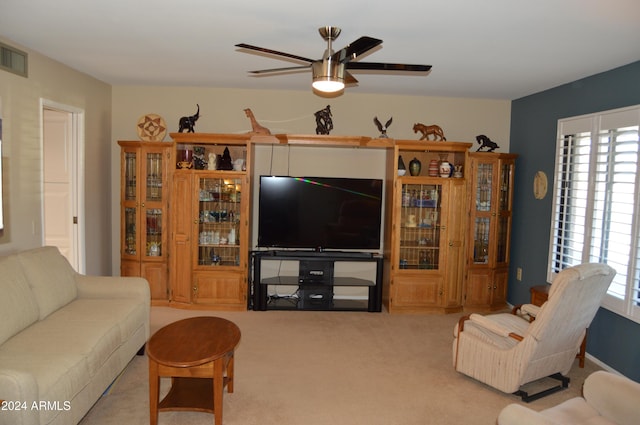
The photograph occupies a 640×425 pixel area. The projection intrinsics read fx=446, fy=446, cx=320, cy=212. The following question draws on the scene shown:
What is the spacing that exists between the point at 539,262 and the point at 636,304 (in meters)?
1.53

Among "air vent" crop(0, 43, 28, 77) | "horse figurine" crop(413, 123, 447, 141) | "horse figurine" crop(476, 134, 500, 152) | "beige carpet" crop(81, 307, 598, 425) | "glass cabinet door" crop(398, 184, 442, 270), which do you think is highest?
"air vent" crop(0, 43, 28, 77)

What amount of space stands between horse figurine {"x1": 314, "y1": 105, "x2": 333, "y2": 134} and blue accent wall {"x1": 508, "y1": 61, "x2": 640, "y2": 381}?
8.10 feet

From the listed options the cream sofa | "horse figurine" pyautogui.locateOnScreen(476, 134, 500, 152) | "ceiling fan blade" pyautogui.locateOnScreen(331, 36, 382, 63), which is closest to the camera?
the cream sofa

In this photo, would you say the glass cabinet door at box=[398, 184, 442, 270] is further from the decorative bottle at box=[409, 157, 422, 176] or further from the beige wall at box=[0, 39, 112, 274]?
the beige wall at box=[0, 39, 112, 274]

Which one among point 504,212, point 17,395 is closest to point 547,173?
point 504,212

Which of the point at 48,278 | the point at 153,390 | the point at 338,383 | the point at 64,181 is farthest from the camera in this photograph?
the point at 64,181

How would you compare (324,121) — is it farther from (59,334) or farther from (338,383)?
(59,334)

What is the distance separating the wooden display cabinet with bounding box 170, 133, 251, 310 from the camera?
5289 mm

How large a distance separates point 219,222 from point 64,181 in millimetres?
1773

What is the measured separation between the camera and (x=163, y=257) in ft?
17.7

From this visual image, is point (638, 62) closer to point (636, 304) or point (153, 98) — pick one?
point (636, 304)

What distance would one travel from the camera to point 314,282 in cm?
560

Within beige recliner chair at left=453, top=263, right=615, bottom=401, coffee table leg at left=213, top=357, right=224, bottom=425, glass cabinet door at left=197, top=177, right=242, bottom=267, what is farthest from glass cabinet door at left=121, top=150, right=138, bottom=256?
beige recliner chair at left=453, top=263, right=615, bottom=401

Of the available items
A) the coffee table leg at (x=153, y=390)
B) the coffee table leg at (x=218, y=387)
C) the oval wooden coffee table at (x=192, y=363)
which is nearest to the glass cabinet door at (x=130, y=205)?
the oval wooden coffee table at (x=192, y=363)
